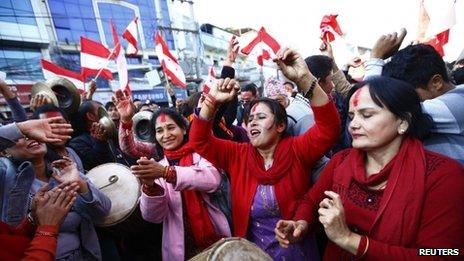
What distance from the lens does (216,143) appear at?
237 cm

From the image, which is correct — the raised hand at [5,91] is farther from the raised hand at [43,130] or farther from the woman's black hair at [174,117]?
the woman's black hair at [174,117]

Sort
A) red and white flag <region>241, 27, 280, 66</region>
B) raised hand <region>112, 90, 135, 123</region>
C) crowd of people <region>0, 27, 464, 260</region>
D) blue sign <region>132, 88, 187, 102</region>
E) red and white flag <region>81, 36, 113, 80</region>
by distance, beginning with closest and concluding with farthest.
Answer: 1. crowd of people <region>0, 27, 464, 260</region>
2. raised hand <region>112, 90, 135, 123</region>
3. red and white flag <region>81, 36, 113, 80</region>
4. red and white flag <region>241, 27, 280, 66</region>
5. blue sign <region>132, 88, 187, 102</region>

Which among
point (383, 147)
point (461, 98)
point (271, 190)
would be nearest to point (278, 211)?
point (271, 190)

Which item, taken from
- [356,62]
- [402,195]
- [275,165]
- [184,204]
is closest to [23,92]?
[184,204]

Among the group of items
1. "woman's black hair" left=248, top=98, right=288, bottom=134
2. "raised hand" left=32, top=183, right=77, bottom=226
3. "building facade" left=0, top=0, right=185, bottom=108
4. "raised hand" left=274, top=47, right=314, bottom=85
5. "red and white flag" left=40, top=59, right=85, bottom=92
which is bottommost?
"raised hand" left=32, top=183, right=77, bottom=226

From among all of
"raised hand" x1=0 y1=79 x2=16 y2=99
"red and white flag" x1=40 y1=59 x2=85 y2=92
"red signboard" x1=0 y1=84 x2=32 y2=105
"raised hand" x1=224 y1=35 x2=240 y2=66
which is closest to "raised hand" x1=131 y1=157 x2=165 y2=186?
"raised hand" x1=224 y1=35 x2=240 y2=66

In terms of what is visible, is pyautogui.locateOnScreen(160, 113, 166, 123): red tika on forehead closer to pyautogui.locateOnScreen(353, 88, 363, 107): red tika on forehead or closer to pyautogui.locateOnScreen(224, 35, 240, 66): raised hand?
pyautogui.locateOnScreen(224, 35, 240, 66): raised hand

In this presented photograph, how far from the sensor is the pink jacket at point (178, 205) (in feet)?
7.29

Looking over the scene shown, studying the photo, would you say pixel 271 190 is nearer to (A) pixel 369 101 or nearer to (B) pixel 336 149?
(A) pixel 369 101

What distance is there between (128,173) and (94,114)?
147 centimetres

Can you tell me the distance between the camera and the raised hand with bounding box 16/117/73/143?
1881 mm

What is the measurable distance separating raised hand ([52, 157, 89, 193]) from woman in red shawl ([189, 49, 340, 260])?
2.70 feet
